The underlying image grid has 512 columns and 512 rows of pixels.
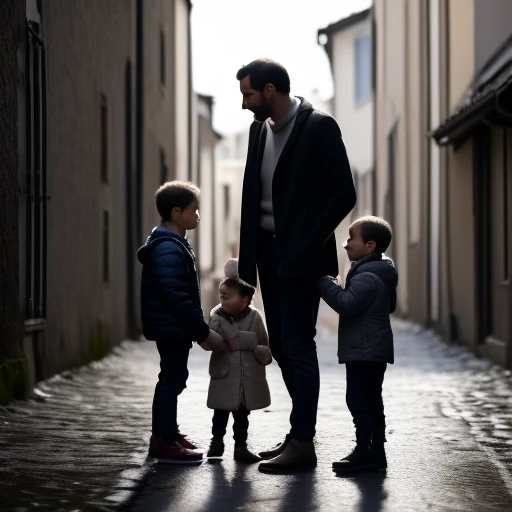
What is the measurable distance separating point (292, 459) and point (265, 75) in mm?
1713

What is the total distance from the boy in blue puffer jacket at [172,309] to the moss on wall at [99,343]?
6.78 meters

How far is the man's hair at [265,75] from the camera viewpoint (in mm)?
5852

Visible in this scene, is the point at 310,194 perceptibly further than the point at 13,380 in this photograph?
No

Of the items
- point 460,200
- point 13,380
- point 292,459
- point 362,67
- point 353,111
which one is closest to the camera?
point 292,459

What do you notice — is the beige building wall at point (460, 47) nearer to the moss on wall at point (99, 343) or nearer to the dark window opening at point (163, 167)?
the moss on wall at point (99, 343)

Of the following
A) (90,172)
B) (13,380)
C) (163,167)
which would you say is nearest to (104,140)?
(90,172)

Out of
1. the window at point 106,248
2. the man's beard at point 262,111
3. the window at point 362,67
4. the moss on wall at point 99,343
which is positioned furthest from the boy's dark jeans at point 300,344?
the window at point 362,67

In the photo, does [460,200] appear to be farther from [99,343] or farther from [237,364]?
[237,364]

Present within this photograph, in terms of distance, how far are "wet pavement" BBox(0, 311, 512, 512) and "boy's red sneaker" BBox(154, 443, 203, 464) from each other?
7cm

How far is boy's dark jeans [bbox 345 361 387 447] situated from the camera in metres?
5.71

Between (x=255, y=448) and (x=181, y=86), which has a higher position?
(x=181, y=86)

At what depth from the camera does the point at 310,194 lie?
582 cm

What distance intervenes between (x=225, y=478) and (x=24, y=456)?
3.74ft

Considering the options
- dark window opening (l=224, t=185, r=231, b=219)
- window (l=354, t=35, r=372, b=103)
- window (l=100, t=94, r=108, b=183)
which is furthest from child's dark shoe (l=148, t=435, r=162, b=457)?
dark window opening (l=224, t=185, r=231, b=219)
